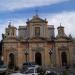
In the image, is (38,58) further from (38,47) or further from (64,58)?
(64,58)

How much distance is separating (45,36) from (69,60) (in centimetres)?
718

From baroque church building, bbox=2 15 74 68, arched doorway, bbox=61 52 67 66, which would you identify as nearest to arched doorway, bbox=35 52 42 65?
baroque church building, bbox=2 15 74 68

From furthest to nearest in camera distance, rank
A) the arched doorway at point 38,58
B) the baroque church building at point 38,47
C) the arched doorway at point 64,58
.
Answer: the arched doorway at point 38,58, the arched doorway at point 64,58, the baroque church building at point 38,47

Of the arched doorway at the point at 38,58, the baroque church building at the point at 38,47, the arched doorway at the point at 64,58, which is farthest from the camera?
the arched doorway at the point at 38,58

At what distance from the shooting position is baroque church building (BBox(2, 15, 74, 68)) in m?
65.7

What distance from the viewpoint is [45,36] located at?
67.1 meters

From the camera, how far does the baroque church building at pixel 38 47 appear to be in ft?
216

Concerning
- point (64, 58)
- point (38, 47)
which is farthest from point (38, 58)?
point (64, 58)

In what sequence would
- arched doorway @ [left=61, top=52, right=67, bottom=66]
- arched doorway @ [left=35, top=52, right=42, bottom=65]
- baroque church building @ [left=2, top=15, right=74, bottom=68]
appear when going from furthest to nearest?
arched doorway @ [left=35, top=52, right=42, bottom=65] → arched doorway @ [left=61, top=52, right=67, bottom=66] → baroque church building @ [left=2, top=15, right=74, bottom=68]

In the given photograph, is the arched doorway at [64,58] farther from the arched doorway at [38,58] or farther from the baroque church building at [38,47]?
the arched doorway at [38,58]

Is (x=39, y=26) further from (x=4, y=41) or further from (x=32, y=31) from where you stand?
(x=4, y=41)

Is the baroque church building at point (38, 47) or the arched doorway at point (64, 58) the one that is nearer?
the baroque church building at point (38, 47)

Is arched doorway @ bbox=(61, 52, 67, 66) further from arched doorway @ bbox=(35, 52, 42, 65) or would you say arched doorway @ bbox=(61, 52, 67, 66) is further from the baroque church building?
arched doorway @ bbox=(35, 52, 42, 65)

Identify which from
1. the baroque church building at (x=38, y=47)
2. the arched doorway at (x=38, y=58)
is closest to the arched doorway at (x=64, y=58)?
the baroque church building at (x=38, y=47)
